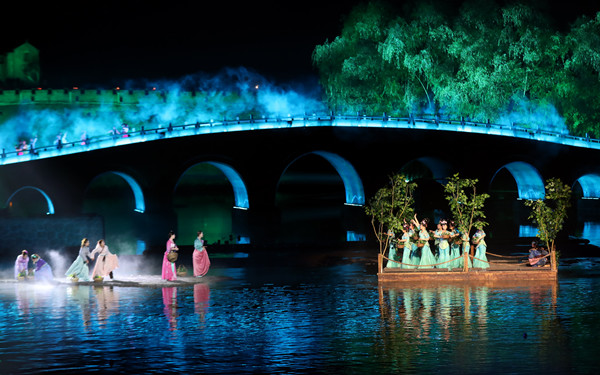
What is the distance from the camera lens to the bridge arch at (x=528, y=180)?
5380cm

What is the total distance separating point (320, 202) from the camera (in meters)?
67.1

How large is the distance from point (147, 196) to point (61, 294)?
2283 cm

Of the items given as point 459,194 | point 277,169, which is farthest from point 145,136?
point 459,194

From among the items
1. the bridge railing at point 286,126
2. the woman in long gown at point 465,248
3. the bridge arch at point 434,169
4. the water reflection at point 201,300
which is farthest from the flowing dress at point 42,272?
the bridge arch at point 434,169

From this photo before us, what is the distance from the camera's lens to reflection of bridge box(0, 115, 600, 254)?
4144 cm

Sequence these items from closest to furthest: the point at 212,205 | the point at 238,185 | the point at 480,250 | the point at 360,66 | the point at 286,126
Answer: the point at 480,250 < the point at 286,126 < the point at 238,185 < the point at 360,66 < the point at 212,205

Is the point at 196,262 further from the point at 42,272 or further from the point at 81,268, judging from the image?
the point at 42,272

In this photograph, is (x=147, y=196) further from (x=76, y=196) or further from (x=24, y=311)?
(x=24, y=311)

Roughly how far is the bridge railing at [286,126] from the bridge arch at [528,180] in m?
2.65

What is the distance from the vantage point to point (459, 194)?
80.9 ft

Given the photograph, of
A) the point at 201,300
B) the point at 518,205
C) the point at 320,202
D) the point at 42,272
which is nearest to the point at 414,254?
the point at 201,300

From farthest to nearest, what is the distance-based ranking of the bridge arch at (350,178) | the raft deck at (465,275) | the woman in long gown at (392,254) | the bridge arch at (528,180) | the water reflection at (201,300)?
1. the bridge arch at (528,180)
2. the bridge arch at (350,178)
3. the woman in long gown at (392,254)
4. the raft deck at (465,275)
5. the water reflection at (201,300)

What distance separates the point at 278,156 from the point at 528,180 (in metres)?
19.8

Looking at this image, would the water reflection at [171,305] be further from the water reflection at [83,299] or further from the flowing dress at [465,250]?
the flowing dress at [465,250]
